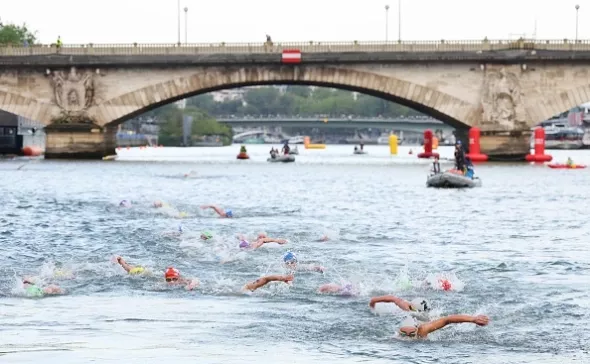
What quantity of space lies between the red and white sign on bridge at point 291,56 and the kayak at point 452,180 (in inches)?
1336

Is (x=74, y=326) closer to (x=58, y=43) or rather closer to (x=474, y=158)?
(x=474, y=158)

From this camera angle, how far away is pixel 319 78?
96.6 m

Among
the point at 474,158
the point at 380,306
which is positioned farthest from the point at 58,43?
the point at 380,306

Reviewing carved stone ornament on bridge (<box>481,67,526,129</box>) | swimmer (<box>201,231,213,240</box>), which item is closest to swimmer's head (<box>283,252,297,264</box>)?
swimmer (<box>201,231,213,240</box>)

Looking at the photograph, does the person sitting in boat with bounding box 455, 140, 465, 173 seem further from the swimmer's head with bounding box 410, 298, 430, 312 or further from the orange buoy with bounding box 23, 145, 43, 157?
the orange buoy with bounding box 23, 145, 43, 157

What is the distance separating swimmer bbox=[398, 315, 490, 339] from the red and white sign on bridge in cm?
7668

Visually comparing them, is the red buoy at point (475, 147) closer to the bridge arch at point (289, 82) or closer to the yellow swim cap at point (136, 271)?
the bridge arch at point (289, 82)

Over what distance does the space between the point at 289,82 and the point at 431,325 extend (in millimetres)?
80702

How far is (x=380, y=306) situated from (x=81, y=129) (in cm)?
8128

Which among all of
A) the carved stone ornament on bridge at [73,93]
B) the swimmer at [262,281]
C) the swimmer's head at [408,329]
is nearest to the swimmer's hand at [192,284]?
the swimmer at [262,281]

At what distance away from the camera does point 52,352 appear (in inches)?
671

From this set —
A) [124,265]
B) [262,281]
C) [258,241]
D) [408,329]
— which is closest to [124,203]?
[258,241]

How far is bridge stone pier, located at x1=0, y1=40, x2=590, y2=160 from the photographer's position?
96312mm

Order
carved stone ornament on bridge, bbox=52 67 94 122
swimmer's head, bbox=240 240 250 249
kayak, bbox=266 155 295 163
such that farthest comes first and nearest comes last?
kayak, bbox=266 155 295 163 < carved stone ornament on bridge, bbox=52 67 94 122 < swimmer's head, bbox=240 240 250 249
